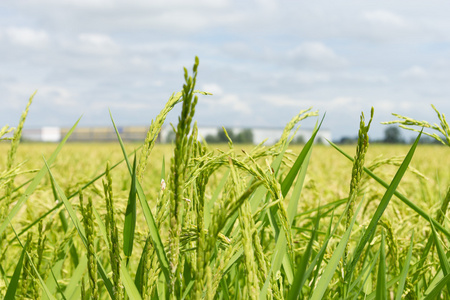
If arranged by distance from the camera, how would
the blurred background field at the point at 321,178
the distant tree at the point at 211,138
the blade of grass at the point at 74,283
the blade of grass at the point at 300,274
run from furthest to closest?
the distant tree at the point at 211,138, the blurred background field at the point at 321,178, the blade of grass at the point at 74,283, the blade of grass at the point at 300,274

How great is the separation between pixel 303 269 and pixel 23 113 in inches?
36.6

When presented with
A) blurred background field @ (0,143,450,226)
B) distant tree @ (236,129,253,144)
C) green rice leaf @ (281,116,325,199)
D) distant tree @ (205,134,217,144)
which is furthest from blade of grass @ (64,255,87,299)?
distant tree @ (236,129,253,144)

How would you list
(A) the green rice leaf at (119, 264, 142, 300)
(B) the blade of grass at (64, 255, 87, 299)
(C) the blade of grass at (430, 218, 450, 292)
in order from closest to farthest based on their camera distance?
1. (A) the green rice leaf at (119, 264, 142, 300)
2. (C) the blade of grass at (430, 218, 450, 292)
3. (B) the blade of grass at (64, 255, 87, 299)

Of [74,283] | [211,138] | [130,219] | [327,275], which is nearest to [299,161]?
[327,275]

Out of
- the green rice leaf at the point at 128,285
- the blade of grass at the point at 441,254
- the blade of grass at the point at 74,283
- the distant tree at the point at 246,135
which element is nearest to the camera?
the green rice leaf at the point at 128,285

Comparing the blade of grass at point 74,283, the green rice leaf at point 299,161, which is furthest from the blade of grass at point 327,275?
the blade of grass at point 74,283

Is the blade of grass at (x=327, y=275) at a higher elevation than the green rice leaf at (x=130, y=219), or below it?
below

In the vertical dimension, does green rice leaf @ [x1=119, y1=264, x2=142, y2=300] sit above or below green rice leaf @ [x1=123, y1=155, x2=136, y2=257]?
below

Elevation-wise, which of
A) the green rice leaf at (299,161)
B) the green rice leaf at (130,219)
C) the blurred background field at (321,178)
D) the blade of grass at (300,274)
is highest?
the green rice leaf at (299,161)

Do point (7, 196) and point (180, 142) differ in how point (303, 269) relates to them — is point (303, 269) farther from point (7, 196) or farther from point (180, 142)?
point (7, 196)

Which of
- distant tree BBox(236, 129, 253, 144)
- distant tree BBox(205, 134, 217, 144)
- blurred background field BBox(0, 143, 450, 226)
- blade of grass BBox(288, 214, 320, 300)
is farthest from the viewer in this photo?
distant tree BBox(236, 129, 253, 144)

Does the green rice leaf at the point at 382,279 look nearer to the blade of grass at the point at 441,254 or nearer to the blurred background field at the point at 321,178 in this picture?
the blade of grass at the point at 441,254

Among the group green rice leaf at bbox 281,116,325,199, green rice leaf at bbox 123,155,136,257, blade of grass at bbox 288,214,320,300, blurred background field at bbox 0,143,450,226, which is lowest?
blurred background field at bbox 0,143,450,226

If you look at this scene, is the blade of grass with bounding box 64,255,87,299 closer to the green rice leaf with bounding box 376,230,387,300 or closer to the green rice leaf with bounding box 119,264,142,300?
the green rice leaf with bounding box 119,264,142,300
